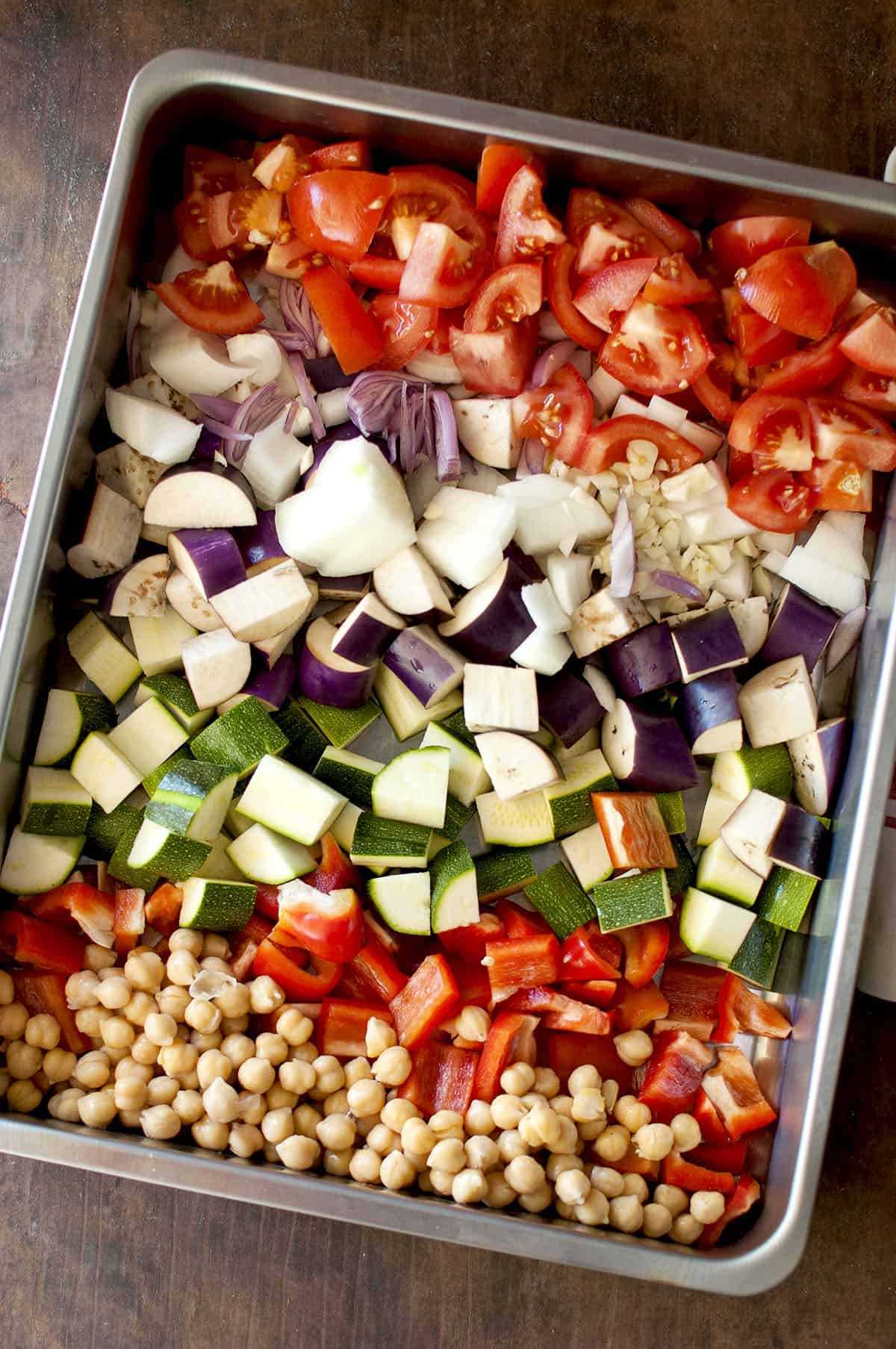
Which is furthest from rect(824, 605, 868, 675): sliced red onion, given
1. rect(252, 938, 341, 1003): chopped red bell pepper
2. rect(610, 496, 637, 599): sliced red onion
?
rect(252, 938, 341, 1003): chopped red bell pepper

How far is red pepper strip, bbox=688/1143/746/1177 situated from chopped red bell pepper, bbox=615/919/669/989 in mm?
364

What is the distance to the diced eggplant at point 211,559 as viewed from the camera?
228 centimetres

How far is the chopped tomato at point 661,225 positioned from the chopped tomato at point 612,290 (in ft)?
0.39

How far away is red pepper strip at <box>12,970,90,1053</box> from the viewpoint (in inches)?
88.2

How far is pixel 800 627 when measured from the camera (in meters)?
2.35

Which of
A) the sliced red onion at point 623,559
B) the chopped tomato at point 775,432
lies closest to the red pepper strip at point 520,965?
the sliced red onion at point 623,559

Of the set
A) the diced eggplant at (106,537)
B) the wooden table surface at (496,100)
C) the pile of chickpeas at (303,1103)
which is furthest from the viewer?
the wooden table surface at (496,100)

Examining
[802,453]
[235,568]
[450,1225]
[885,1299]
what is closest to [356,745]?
[235,568]

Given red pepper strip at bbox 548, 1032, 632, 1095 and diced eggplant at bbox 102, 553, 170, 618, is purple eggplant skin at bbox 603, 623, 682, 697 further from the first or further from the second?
diced eggplant at bbox 102, 553, 170, 618

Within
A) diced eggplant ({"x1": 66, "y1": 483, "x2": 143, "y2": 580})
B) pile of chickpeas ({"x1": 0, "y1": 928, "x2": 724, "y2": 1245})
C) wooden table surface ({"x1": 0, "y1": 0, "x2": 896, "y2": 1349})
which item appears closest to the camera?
pile of chickpeas ({"x1": 0, "y1": 928, "x2": 724, "y2": 1245})

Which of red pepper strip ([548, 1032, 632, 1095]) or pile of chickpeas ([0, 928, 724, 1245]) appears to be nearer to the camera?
pile of chickpeas ([0, 928, 724, 1245])

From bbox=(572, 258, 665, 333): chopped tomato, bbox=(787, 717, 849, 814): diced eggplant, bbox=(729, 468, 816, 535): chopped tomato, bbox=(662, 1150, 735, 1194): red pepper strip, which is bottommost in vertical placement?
bbox=(662, 1150, 735, 1194): red pepper strip

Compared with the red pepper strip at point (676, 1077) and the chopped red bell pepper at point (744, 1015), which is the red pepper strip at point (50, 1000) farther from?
the chopped red bell pepper at point (744, 1015)

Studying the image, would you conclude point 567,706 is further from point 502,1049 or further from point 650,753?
point 502,1049
